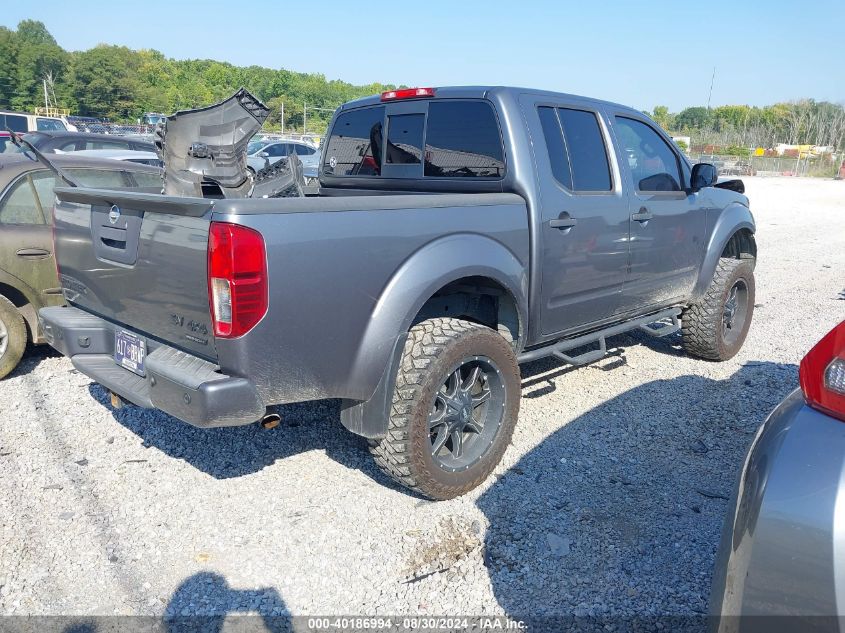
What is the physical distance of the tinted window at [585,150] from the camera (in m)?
4.17

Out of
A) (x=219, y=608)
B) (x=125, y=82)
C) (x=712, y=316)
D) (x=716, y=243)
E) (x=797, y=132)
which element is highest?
(x=125, y=82)

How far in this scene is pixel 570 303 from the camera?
413 centimetres

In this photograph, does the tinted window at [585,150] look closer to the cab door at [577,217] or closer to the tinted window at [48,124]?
the cab door at [577,217]

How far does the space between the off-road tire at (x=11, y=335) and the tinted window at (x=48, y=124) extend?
18.2 meters

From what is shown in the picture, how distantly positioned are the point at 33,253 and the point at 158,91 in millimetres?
101787

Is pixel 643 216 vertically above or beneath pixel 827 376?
above

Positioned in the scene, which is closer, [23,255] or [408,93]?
[408,93]

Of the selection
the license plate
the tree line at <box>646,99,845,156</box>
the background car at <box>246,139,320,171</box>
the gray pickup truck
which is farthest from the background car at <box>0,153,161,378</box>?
the tree line at <box>646,99,845,156</box>

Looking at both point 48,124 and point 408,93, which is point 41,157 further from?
point 48,124

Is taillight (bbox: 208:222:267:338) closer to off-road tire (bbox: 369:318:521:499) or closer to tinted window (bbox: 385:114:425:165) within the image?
off-road tire (bbox: 369:318:521:499)

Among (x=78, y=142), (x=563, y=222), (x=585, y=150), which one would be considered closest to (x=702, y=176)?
(x=585, y=150)

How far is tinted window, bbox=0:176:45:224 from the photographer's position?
16.1 feet

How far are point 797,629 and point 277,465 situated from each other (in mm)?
2892

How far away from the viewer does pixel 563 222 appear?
154 inches
